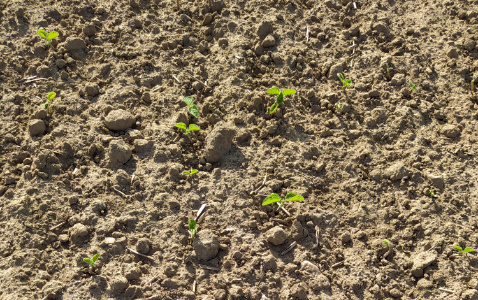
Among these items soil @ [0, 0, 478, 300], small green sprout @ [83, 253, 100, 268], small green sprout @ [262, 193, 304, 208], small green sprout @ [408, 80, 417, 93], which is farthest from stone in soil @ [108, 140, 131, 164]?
small green sprout @ [408, 80, 417, 93]

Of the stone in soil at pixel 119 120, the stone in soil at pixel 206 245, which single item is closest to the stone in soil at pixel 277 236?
the stone in soil at pixel 206 245

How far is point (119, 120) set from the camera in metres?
2.96

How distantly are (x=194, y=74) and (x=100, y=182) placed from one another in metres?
1.00

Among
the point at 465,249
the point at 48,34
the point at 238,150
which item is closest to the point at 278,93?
the point at 238,150

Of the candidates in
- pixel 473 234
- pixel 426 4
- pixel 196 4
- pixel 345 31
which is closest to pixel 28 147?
pixel 196 4

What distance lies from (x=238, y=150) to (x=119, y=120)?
768 mm

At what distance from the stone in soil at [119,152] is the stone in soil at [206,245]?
685mm

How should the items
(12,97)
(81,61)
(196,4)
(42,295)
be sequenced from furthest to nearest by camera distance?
1. (196,4)
2. (81,61)
3. (12,97)
4. (42,295)

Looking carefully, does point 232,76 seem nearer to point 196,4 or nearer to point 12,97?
point 196,4

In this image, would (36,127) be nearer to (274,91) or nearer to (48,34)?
(48,34)

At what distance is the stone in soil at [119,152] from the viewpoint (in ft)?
9.27

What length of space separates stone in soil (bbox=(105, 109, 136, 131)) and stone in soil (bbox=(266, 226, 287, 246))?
115 centimetres

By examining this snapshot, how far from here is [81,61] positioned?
3303 mm

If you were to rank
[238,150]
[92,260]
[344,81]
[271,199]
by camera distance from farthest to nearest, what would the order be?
[344,81] → [238,150] → [271,199] → [92,260]
